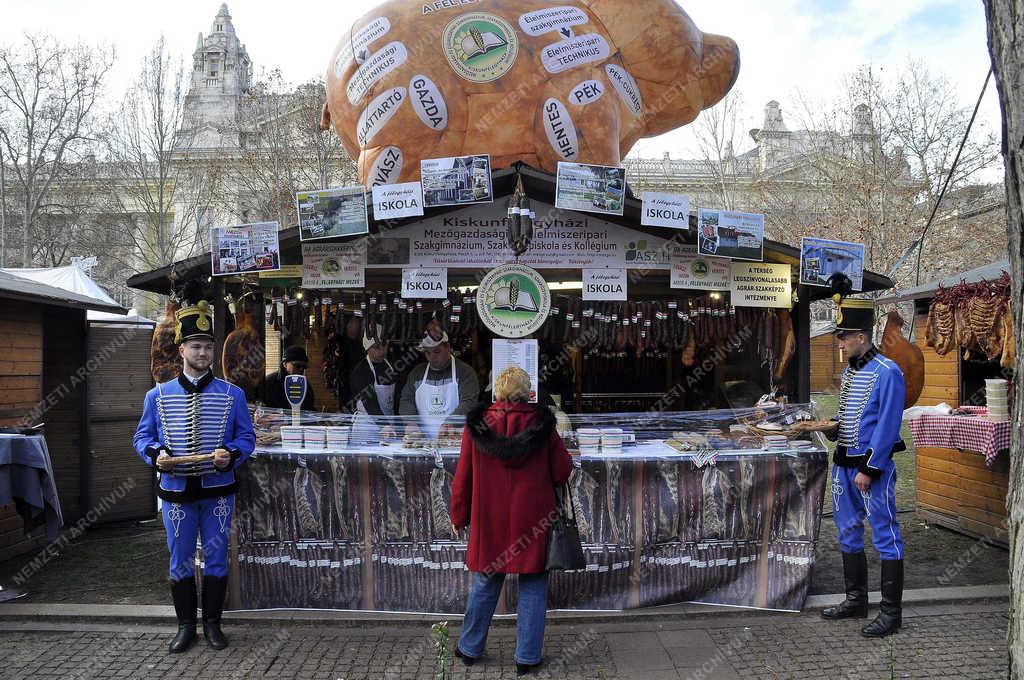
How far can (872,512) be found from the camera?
15.7 ft

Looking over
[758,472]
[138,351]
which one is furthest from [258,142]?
[758,472]

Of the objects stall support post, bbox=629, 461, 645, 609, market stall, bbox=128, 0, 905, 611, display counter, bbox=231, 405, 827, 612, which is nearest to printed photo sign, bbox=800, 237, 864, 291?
market stall, bbox=128, 0, 905, 611

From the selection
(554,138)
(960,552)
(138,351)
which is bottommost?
(960,552)

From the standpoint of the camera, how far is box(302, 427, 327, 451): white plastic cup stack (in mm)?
5242

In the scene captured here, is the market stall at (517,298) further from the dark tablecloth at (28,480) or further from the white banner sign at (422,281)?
the dark tablecloth at (28,480)

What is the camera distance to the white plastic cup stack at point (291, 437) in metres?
5.28

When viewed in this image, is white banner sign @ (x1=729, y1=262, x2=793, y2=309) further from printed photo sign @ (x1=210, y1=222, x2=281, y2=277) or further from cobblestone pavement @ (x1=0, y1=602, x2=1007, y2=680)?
printed photo sign @ (x1=210, y1=222, x2=281, y2=277)

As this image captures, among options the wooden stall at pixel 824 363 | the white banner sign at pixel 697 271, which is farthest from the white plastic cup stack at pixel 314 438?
the wooden stall at pixel 824 363

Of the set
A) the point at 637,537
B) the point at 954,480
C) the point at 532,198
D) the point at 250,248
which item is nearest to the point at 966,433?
the point at 954,480

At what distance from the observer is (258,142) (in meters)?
21.7

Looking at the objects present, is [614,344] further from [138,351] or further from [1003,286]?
[138,351]

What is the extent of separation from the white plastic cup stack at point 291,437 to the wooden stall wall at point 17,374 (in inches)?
125

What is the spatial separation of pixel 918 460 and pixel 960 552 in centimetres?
159

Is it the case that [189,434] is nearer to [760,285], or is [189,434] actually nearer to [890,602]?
[760,285]
